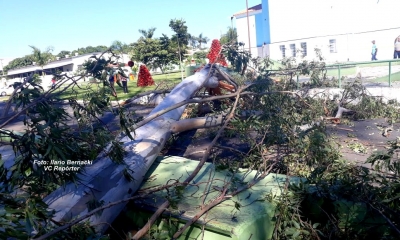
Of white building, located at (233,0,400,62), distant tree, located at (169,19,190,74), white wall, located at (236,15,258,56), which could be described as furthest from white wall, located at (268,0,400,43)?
distant tree, located at (169,19,190,74)

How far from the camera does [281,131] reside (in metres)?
4.43

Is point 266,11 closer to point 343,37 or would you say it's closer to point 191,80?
point 343,37

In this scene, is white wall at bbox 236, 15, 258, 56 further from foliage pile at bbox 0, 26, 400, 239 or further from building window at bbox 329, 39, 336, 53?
foliage pile at bbox 0, 26, 400, 239

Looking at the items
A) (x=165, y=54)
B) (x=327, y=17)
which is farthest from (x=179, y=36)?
(x=327, y=17)

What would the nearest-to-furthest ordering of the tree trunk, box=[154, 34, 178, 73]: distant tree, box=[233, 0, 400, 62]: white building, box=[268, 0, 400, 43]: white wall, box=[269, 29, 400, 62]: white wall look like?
1. the tree trunk
2. box=[154, 34, 178, 73]: distant tree
3. box=[269, 29, 400, 62]: white wall
4. box=[233, 0, 400, 62]: white building
5. box=[268, 0, 400, 43]: white wall

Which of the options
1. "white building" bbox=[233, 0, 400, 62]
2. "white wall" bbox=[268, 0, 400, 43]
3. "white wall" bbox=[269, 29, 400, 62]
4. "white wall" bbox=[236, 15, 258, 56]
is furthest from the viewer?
"white wall" bbox=[236, 15, 258, 56]

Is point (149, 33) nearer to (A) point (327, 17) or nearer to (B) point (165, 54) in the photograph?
(B) point (165, 54)

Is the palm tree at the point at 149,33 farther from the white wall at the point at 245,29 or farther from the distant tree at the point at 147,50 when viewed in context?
the white wall at the point at 245,29

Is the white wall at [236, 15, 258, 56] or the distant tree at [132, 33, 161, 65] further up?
the white wall at [236, 15, 258, 56]

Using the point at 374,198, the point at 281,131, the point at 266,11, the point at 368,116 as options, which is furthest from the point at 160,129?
the point at 266,11

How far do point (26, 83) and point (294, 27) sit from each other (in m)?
26.7

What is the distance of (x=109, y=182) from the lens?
3.04m

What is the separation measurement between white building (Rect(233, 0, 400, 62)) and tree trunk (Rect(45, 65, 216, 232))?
19.2 m

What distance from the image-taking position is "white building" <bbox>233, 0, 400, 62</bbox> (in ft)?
75.0
